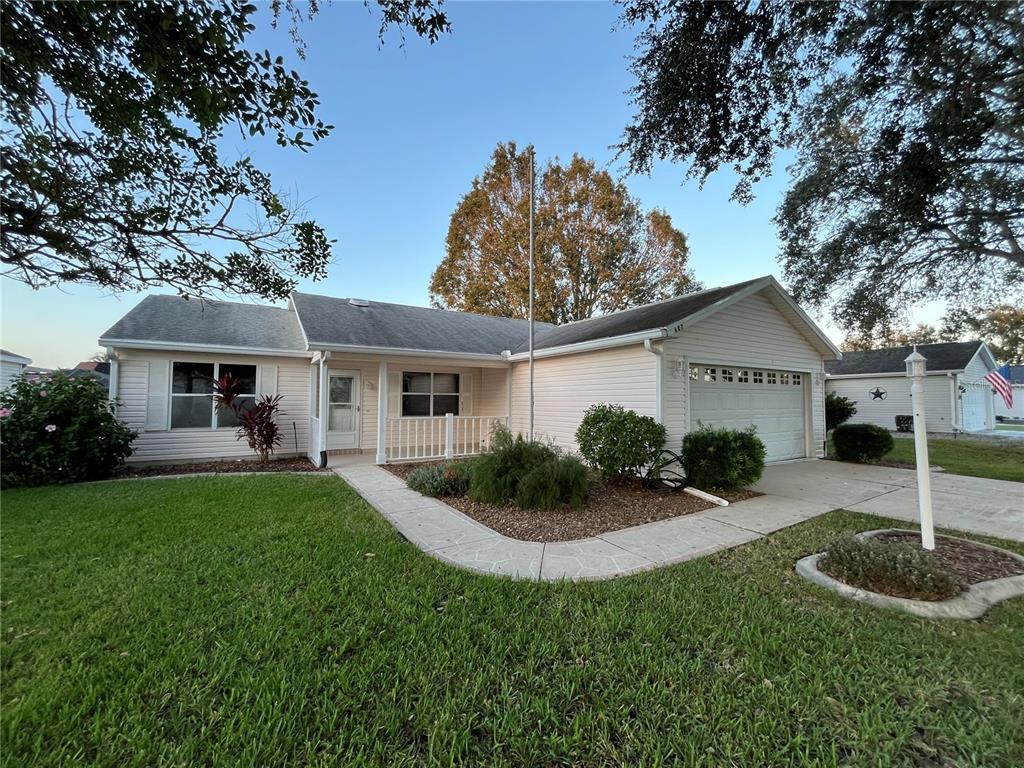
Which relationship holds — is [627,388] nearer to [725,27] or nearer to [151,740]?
[725,27]

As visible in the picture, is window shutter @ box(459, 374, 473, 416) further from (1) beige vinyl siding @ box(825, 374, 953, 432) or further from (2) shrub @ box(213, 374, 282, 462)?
(1) beige vinyl siding @ box(825, 374, 953, 432)

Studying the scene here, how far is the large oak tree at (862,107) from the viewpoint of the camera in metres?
3.82

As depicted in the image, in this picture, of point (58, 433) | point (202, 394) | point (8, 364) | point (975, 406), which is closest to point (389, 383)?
point (202, 394)

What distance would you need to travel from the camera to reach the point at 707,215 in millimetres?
9461

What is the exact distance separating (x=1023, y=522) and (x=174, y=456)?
14.5 m

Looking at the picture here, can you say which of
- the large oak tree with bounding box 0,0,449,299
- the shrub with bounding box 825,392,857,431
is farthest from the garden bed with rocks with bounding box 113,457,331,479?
the shrub with bounding box 825,392,857,431

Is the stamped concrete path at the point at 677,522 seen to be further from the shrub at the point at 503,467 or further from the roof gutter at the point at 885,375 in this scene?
the roof gutter at the point at 885,375

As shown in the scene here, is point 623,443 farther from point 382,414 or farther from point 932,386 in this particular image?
point 932,386

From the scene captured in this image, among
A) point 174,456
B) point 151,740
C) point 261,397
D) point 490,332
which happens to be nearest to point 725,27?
point 151,740

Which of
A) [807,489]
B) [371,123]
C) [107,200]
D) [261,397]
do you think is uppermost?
[371,123]

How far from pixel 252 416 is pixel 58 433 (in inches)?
115

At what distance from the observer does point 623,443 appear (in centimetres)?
653

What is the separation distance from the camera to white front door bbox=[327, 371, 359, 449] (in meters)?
10.5

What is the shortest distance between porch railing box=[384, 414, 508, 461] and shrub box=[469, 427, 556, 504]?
2.85 meters
